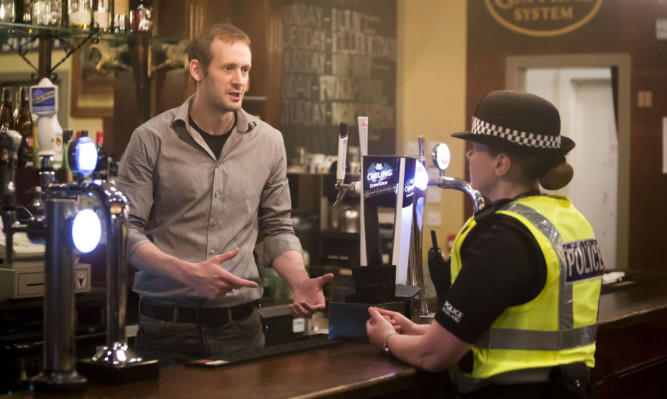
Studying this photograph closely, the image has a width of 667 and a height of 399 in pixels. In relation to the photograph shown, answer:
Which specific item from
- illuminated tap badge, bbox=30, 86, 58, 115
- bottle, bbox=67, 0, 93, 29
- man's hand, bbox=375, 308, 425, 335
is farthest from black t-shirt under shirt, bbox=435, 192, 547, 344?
bottle, bbox=67, 0, 93, 29

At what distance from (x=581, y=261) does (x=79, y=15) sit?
2921mm

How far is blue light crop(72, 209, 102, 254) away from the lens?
183 cm

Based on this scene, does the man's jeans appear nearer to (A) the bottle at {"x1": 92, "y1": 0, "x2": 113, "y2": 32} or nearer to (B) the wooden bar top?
(B) the wooden bar top

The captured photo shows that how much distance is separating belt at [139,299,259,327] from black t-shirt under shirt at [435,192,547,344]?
936 millimetres

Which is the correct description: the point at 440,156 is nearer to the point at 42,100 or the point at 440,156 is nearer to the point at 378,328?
the point at 378,328

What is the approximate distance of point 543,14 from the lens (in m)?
7.40

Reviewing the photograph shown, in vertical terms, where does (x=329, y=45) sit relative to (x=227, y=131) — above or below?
above

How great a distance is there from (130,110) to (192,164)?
2233 millimetres

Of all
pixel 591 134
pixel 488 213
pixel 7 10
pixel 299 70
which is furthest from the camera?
pixel 591 134

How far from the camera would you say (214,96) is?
2.75 metres

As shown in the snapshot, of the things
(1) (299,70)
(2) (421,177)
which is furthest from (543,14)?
(2) (421,177)

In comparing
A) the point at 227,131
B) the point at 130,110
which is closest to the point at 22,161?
the point at 130,110

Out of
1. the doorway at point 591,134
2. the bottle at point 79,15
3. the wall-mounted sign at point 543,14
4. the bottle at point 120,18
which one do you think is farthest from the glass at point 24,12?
the doorway at point 591,134

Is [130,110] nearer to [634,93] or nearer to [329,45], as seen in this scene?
[329,45]
